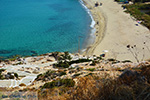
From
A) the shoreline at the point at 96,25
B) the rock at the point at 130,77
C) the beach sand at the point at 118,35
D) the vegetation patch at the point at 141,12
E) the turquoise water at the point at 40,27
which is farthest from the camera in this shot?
the vegetation patch at the point at 141,12

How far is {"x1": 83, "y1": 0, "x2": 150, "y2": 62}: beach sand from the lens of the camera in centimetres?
2647

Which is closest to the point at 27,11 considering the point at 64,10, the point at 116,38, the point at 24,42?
the point at 64,10

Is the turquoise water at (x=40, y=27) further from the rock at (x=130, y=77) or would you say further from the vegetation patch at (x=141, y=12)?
the rock at (x=130, y=77)

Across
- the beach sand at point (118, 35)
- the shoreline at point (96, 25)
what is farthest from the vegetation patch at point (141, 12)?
the shoreline at point (96, 25)

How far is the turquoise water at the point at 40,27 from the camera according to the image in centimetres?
3198

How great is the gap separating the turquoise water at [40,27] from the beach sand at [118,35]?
3.27 meters

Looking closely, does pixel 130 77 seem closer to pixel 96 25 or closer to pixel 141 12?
pixel 96 25

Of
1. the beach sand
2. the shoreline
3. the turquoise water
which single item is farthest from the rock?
the turquoise water

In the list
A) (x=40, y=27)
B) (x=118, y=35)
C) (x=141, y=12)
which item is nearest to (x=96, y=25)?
(x=118, y=35)

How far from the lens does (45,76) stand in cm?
1548

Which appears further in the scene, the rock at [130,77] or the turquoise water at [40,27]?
the turquoise water at [40,27]

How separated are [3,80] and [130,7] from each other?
46223mm

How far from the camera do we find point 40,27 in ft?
136

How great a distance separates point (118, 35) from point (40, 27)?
783 inches
